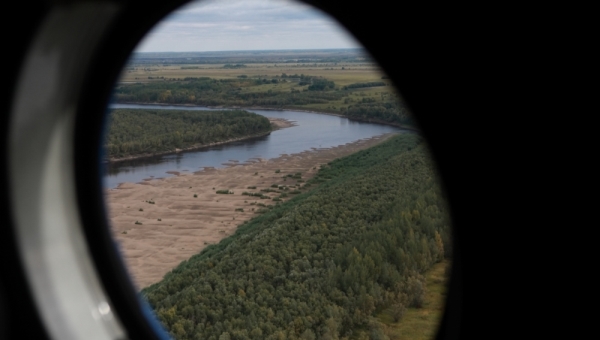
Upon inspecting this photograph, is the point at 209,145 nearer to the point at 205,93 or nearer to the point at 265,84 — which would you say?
the point at 265,84

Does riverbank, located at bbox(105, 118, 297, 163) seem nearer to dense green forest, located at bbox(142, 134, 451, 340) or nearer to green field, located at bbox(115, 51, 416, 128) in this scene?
green field, located at bbox(115, 51, 416, 128)

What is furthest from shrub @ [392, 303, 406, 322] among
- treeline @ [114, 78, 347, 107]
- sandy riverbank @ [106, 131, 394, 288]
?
treeline @ [114, 78, 347, 107]

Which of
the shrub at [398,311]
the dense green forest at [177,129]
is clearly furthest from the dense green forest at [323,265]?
the dense green forest at [177,129]

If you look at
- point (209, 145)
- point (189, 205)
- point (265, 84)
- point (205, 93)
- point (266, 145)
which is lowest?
point (189, 205)

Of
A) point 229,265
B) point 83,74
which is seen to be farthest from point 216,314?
point 83,74

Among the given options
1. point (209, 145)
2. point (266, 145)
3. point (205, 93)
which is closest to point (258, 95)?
point (209, 145)

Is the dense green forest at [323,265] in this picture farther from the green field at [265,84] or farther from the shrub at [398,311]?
the green field at [265,84]

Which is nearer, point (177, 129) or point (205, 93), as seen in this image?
point (177, 129)
